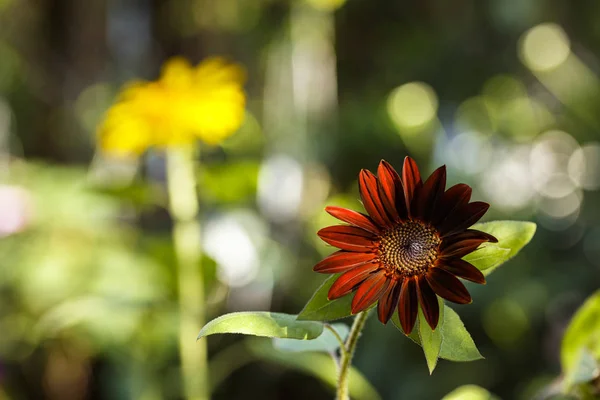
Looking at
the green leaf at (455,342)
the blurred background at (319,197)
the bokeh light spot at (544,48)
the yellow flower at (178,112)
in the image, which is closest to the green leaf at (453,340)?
the green leaf at (455,342)

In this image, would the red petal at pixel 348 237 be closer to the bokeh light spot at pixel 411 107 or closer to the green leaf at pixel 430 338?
the green leaf at pixel 430 338

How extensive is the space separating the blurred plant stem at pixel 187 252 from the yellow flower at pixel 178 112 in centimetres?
3

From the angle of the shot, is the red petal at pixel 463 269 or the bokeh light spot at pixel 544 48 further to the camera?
the bokeh light spot at pixel 544 48

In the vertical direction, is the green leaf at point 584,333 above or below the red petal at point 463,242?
below

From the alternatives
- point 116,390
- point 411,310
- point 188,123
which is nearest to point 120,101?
point 188,123

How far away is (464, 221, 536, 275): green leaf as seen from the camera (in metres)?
0.30

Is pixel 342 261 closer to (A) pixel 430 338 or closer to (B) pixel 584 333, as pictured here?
(A) pixel 430 338

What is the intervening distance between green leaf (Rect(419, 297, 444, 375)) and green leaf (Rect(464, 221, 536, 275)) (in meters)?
0.03

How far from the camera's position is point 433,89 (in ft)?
5.53

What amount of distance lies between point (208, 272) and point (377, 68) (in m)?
1.19

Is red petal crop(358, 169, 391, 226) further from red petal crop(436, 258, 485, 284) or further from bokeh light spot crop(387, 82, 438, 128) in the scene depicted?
bokeh light spot crop(387, 82, 438, 128)

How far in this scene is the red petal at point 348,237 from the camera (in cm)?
28

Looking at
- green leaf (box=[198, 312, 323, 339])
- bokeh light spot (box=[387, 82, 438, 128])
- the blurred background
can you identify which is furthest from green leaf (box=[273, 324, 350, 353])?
bokeh light spot (box=[387, 82, 438, 128])

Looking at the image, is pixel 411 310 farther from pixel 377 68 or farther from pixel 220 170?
pixel 377 68
